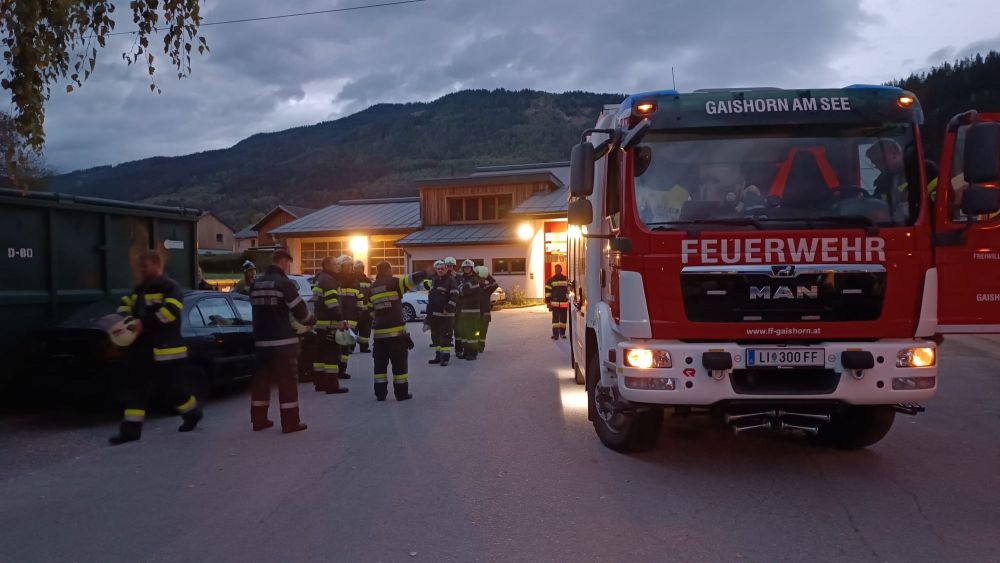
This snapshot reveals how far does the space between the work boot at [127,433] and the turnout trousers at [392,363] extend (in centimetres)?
281

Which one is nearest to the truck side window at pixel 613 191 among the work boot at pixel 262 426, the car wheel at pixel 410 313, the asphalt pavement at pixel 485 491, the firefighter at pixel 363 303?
the asphalt pavement at pixel 485 491

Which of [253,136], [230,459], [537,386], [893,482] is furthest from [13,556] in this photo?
[253,136]

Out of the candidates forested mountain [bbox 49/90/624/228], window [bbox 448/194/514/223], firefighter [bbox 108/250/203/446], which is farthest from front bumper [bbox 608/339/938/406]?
forested mountain [bbox 49/90/624/228]

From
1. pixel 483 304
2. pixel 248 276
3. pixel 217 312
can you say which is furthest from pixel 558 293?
pixel 217 312

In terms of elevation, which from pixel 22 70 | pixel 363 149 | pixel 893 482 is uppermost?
pixel 363 149

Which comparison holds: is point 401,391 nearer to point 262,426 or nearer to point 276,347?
point 262,426

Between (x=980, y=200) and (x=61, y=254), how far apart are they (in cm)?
915

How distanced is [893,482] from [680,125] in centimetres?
305

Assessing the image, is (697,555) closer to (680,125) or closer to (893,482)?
A: (893,482)

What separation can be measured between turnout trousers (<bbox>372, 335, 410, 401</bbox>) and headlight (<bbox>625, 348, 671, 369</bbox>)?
14.4ft

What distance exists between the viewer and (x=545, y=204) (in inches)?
1331

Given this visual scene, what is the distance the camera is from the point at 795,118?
5477mm

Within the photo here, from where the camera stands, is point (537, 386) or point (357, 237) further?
point (357, 237)

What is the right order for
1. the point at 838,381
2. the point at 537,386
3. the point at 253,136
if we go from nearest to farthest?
the point at 838,381
the point at 537,386
the point at 253,136
